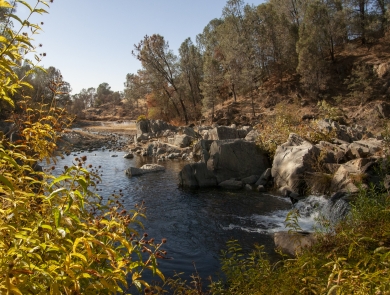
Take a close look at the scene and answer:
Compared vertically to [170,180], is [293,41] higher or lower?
higher

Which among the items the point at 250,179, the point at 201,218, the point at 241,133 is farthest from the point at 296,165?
the point at 241,133

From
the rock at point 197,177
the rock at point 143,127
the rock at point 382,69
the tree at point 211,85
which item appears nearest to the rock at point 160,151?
the rock at point 143,127

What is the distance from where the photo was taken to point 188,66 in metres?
40.9

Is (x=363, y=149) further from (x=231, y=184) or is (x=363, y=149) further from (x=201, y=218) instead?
(x=201, y=218)

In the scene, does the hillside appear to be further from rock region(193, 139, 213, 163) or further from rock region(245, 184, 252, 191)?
rock region(245, 184, 252, 191)

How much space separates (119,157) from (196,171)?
10908 mm

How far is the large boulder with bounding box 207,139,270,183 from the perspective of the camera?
1528 cm

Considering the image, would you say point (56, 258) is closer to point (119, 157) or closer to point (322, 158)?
point (322, 158)

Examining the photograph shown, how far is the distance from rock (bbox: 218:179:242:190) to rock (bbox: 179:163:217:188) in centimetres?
49

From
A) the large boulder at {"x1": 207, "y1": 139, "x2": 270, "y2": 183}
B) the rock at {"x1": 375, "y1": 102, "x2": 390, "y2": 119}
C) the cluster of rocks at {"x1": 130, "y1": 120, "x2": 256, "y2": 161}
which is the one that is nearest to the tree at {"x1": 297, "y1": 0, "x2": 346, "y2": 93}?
the rock at {"x1": 375, "y1": 102, "x2": 390, "y2": 119}

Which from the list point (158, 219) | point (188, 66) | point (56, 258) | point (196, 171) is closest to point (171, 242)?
point (158, 219)

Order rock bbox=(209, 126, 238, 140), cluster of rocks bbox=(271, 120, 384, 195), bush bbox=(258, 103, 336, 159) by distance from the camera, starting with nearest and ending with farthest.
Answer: cluster of rocks bbox=(271, 120, 384, 195) → bush bbox=(258, 103, 336, 159) → rock bbox=(209, 126, 238, 140)

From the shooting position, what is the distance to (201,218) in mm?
10758

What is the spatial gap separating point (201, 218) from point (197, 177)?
4.25 m
